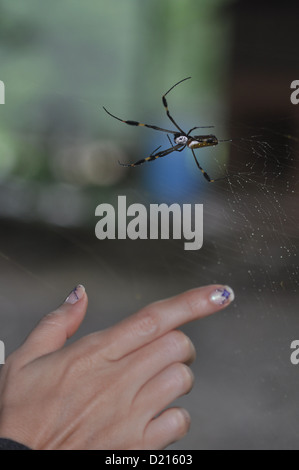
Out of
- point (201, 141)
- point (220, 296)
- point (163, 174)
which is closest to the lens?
point (220, 296)

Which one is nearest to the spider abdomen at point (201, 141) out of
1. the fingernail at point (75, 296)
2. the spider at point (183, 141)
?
the spider at point (183, 141)

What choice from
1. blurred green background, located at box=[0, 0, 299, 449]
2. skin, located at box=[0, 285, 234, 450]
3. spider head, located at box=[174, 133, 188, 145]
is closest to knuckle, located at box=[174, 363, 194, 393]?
skin, located at box=[0, 285, 234, 450]

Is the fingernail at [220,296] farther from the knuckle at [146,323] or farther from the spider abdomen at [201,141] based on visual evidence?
the spider abdomen at [201,141]

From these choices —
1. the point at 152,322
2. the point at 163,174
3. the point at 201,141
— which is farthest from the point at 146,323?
the point at 163,174

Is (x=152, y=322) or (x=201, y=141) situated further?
(x=201, y=141)

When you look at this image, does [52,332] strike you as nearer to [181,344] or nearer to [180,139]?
[181,344]
